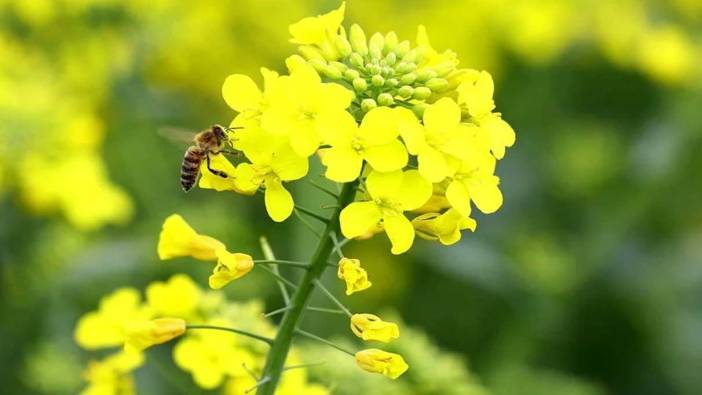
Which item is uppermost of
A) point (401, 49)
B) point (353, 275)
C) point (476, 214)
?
point (476, 214)

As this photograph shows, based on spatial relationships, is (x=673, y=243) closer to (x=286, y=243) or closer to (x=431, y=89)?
(x=286, y=243)

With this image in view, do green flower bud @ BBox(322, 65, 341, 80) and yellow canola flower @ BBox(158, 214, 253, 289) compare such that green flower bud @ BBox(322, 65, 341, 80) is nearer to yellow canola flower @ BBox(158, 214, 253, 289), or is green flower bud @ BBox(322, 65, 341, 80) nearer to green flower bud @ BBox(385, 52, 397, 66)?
green flower bud @ BBox(385, 52, 397, 66)

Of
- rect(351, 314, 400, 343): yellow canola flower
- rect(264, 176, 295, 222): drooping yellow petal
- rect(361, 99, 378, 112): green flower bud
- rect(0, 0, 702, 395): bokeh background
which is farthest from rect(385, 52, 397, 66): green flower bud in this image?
rect(0, 0, 702, 395): bokeh background

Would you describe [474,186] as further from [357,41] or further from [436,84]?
[357,41]

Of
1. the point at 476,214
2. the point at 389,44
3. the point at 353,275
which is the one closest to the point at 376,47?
the point at 389,44

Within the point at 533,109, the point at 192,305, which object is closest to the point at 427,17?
the point at 533,109

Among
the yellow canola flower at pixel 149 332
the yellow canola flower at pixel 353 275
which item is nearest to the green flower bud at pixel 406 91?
the yellow canola flower at pixel 353 275
